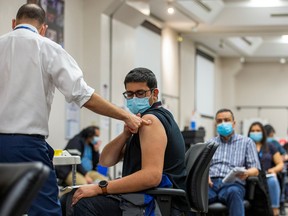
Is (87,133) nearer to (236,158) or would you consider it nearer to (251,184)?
(236,158)

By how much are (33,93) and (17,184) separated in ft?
5.31

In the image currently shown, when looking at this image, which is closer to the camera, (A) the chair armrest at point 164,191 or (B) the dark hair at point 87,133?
(A) the chair armrest at point 164,191

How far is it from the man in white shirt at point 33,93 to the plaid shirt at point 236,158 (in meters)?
2.44

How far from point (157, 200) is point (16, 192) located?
1.92m

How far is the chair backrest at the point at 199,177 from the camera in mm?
3652

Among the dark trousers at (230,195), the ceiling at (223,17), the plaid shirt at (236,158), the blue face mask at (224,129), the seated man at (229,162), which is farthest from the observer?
the ceiling at (223,17)

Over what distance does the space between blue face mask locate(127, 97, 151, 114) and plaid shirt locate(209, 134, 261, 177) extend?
1977 mm

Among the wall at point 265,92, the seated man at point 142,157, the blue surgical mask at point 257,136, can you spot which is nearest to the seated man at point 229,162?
the blue surgical mask at point 257,136

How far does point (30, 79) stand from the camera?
285 centimetres

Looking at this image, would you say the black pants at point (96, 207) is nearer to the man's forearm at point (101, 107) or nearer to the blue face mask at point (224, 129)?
the man's forearm at point (101, 107)

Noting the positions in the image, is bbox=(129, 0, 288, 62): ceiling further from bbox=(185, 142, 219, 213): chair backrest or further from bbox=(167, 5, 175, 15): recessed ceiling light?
bbox=(185, 142, 219, 213): chair backrest

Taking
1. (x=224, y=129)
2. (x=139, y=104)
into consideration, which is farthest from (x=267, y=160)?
(x=139, y=104)

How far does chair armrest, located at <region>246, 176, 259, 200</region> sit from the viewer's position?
5.03 m

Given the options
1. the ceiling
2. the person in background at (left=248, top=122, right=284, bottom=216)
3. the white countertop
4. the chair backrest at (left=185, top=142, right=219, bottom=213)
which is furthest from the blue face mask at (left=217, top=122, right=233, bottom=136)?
the ceiling
